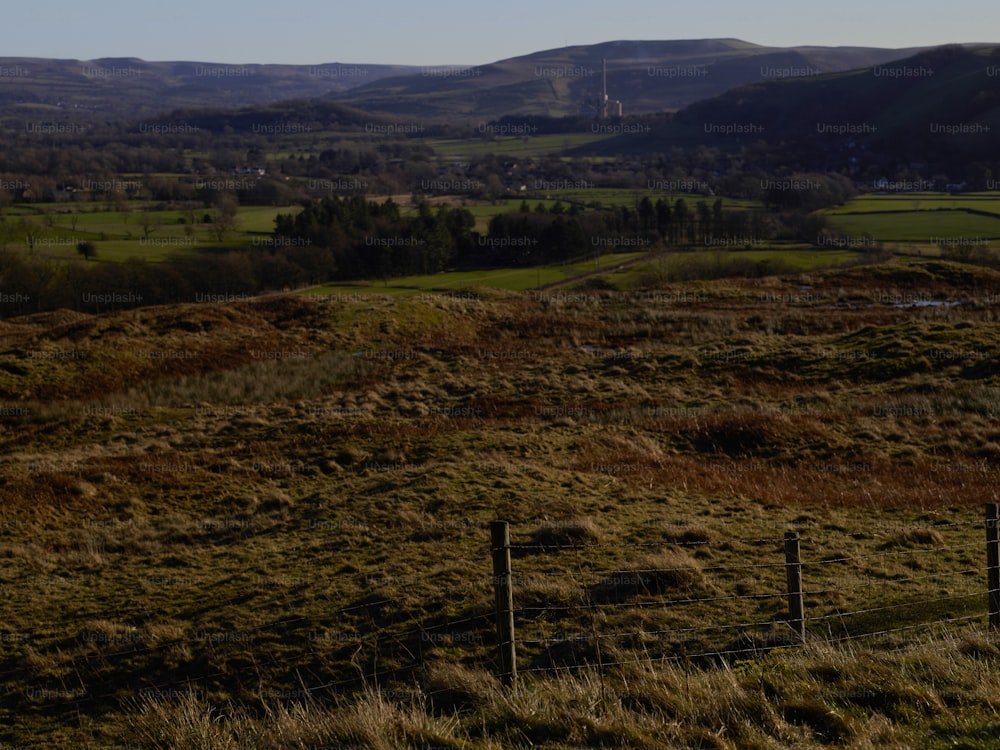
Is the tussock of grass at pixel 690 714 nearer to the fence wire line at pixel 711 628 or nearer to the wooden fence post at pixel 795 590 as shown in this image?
the wooden fence post at pixel 795 590

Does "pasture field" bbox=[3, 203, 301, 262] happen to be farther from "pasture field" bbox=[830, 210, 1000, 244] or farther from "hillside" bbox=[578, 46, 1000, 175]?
"hillside" bbox=[578, 46, 1000, 175]

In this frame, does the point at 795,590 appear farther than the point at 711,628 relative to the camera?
No

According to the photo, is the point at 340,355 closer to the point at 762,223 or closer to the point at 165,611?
the point at 165,611

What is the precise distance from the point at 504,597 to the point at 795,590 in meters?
3.39

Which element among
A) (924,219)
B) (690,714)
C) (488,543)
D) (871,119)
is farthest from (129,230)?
(871,119)

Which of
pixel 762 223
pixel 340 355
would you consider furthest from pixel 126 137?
pixel 340 355

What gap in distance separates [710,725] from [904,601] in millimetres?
5224

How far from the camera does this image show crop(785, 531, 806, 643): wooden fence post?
8.98 meters

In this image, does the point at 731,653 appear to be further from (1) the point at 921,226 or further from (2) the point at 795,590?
(1) the point at 921,226

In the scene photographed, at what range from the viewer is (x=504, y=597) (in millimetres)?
7582

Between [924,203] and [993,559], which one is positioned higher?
[993,559]

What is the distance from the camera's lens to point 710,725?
245 inches

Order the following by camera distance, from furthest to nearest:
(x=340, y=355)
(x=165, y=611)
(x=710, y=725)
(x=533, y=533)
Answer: (x=340, y=355)
(x=533, y=533)
(x=165, y=611)
(x=710, y=725)

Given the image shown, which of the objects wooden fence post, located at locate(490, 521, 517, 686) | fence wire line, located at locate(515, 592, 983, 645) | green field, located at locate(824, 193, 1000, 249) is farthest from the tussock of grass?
green field, located at locate(824, 193, 1000, 249)
